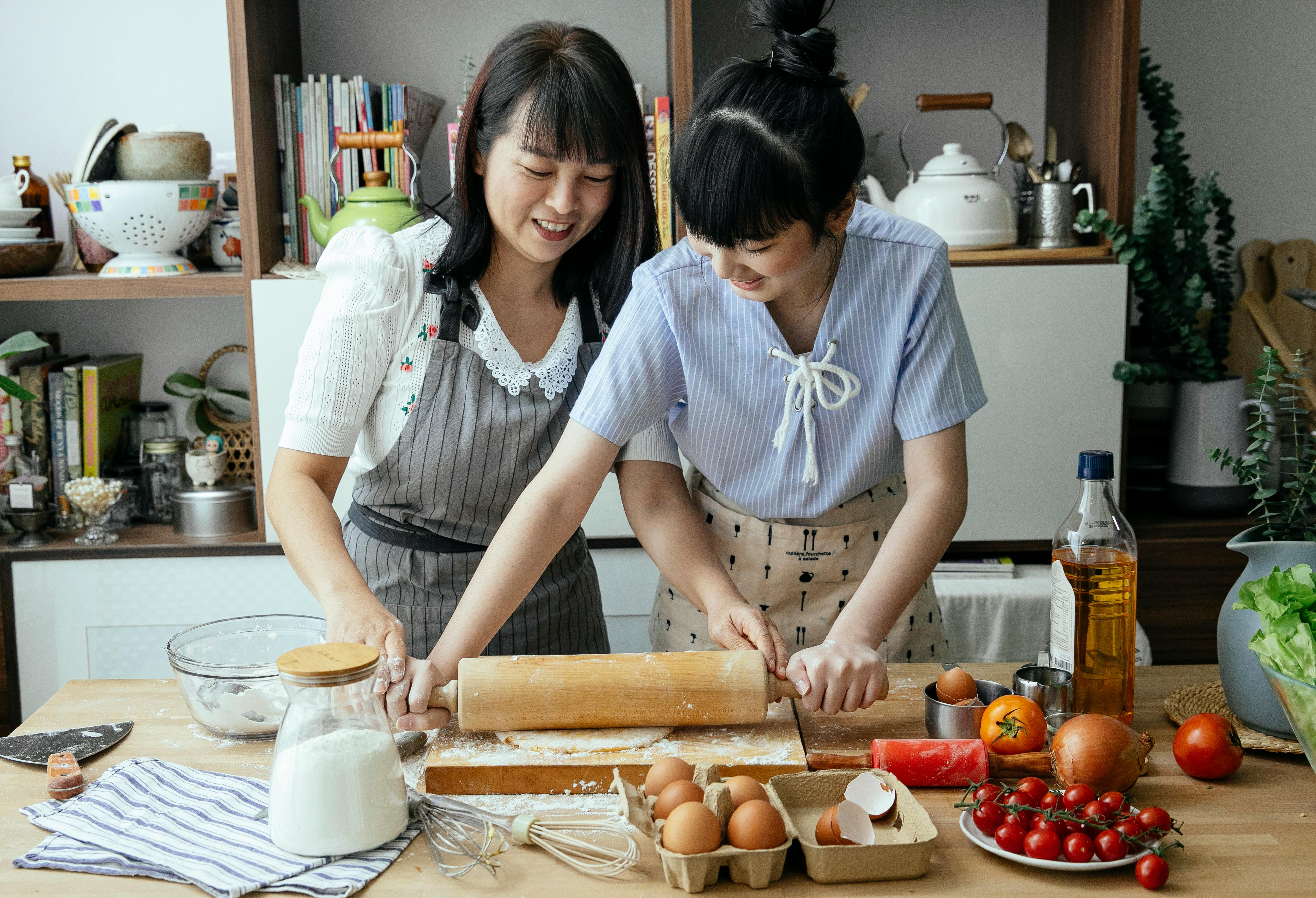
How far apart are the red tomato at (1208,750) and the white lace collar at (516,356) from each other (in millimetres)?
774

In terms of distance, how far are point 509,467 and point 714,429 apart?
0.92 ft

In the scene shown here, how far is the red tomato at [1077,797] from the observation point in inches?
31.9

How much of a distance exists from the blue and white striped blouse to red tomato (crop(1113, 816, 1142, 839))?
45cm

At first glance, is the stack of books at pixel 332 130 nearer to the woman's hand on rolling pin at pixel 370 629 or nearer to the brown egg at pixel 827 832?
the woman's hand on rolling pin at pixel 370 629

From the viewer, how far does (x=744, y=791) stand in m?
0.81

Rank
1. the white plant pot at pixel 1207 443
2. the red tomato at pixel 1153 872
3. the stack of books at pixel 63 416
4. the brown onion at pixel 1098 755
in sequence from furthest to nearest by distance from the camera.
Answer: the stack of books at pixel 63 416
the white plant pot at pixel 1207 443
the brown onion at pixel 1098 755
the red tomato at pixel 1153 872

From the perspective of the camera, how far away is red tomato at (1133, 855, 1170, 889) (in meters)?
0.75

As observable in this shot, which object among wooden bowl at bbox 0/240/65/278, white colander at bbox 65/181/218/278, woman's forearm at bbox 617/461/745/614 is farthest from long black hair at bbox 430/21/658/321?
wooden bowl at bbox 0/240/65/278

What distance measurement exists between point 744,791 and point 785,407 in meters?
0.47

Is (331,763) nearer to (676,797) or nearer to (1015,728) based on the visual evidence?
(676,797)

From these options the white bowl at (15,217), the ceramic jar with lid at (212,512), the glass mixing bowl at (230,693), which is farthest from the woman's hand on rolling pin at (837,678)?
the white bowl at (15,217)

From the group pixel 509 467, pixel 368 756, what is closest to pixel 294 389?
pixel 509 467

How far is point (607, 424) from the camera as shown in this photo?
44.4 inches

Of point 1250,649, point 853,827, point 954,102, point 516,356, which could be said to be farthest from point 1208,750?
point 954,102
